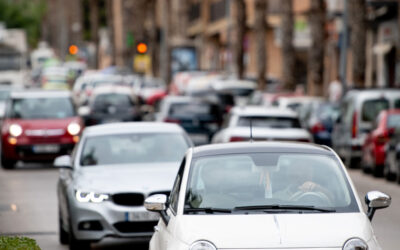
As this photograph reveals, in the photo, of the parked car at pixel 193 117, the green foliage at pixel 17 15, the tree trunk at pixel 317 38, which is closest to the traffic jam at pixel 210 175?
the parked car at pixel 193 117

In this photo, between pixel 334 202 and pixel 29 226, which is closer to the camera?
pixel 334 202

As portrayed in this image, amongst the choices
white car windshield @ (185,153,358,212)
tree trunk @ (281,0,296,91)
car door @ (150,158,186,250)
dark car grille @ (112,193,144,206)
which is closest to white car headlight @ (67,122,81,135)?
dark car grille @ (112,193,144,206)

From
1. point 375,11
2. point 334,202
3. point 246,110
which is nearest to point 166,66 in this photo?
point 375,11

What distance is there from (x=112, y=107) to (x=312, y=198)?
2933 cm

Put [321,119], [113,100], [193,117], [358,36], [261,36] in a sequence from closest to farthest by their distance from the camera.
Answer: [193,117] < [321,119] < [113,100] < [358,36] < [261,36]

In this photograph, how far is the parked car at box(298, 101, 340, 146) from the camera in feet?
112

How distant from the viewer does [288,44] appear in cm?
5322

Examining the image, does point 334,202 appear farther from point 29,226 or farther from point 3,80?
point 3,80

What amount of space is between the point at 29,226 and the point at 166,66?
66.3 m

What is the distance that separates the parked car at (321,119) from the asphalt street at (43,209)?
4323 mm

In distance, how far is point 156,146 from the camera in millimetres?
15789

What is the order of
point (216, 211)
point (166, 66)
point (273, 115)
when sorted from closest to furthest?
point (216, 211) < point (273, 115) < point (166, 66)

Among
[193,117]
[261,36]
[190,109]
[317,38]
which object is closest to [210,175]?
[193,117]

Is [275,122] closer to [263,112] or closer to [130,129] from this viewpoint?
[263,112]
